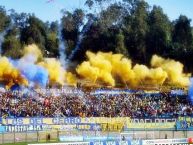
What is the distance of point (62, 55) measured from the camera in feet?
337

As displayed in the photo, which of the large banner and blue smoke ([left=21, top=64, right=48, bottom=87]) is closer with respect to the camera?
the large banner

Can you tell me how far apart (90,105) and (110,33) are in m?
35.3

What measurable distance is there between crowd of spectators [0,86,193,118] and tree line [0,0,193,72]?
21.8 meters

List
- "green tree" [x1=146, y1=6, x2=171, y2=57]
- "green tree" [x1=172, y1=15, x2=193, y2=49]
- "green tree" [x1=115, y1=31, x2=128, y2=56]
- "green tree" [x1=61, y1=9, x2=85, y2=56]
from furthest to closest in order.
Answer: "green tree" [x1=61, y1=9, x2=85, y2=56] → "green tree" [x1=172, y1=15, x2=193, y2=49] → "green tree" [x1=146, y1=6, x2=171, y2=57] → "green tree" [x1=115, y1=31, x2=128, y2=56]

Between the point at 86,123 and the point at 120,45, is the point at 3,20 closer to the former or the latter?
the point at 120,45

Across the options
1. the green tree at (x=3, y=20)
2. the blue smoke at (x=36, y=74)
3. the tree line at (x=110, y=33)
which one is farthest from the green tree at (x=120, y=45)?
the blue smoke at (x=36, y=74)

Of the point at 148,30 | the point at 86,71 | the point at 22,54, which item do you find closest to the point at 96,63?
the point at 86,71

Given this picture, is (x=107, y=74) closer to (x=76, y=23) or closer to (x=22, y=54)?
(x=22, y=54)

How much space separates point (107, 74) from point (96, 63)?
2.24 m

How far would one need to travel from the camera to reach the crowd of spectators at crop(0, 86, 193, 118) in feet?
220

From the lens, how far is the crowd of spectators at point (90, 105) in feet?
220


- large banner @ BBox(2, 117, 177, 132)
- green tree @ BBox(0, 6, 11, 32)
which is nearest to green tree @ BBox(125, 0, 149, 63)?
green tree @ BBox(0, 6, 11, 32)

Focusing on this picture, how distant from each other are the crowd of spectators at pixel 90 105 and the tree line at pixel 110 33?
21769mm

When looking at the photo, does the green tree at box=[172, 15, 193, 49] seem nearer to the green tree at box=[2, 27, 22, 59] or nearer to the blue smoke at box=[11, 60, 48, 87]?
the green tree at box=[2, 27, 22, 59]
